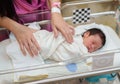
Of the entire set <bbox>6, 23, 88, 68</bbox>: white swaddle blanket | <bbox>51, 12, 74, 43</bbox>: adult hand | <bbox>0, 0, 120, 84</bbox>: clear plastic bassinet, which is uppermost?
<bbox>51, 12, 74, 43</bbox>: adult hand

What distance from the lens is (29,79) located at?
1.19 metres

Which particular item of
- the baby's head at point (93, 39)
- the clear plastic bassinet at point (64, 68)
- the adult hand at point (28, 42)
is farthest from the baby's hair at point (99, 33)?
the adult hand at point (28, 42)

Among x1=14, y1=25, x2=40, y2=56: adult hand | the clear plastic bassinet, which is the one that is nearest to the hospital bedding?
the clear plastic bassinet

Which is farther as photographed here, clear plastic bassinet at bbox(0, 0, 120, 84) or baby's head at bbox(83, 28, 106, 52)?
baby's head at bbox(83, 28, 106, 52)

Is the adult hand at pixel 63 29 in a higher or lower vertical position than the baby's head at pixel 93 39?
higher

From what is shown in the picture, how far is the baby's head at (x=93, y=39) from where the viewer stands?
135 centimetres

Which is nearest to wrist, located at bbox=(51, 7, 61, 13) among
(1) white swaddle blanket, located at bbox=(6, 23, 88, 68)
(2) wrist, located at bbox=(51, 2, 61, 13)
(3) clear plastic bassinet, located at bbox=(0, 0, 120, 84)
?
(2) wrist, located at bbox=(51, 2, 61, 13)

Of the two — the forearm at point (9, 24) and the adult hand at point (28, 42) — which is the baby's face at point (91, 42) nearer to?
the adult hand at point (28, 42)

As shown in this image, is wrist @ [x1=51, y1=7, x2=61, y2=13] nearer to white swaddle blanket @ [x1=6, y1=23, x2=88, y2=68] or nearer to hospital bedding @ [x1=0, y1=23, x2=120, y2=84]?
white swaddle blanket @ [x1=6, y1=23, x2=88, y2=68]

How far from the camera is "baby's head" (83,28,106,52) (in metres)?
1.35

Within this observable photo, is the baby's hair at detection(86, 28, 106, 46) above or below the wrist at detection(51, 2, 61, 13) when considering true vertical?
below

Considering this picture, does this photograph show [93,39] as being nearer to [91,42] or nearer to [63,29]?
[91,42]

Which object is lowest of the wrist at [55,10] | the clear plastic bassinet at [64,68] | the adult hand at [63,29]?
the clear plastic bassinet at [64,68]

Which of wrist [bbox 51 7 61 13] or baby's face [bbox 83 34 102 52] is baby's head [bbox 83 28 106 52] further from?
wrist [bbox 51 7 61 13]
